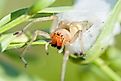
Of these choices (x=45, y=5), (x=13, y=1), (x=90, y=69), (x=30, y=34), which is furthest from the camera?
(x=13, y=1)

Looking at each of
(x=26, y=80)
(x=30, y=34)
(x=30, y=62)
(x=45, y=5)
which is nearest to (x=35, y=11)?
(x=45, y=5)

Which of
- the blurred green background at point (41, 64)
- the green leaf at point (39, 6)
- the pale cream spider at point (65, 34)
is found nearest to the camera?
the green leaf at point (39, 6)

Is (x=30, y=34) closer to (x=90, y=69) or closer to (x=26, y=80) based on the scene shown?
(x=26, y=80)

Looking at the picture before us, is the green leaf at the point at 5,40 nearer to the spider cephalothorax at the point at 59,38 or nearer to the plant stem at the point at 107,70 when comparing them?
the spider cephalothorax at the point at 59,38

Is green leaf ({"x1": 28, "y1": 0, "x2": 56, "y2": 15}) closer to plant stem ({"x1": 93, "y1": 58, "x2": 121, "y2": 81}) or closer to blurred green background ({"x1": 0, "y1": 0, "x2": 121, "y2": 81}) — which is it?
blurred green background ({"x1": 0, "y1": 0, "x2": 121, "y2": 81})

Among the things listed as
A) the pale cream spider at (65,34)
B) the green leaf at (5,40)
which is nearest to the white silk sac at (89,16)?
the pale cream spider at (65,34)

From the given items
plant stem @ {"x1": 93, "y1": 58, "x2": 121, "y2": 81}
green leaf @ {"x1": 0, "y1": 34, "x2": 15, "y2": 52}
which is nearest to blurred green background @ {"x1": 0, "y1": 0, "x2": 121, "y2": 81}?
plant stem @ {"x1": 93, "y1": 58, "x2": 121, "y2": 81}
